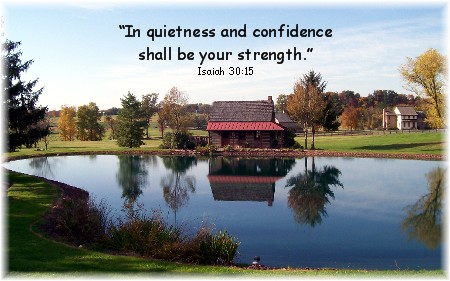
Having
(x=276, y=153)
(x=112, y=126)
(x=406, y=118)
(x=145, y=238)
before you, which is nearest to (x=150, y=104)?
(x=112, y=126)

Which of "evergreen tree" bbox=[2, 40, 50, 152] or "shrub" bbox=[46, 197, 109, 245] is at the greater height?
"evergreen tree" bbox=[2, 40, 50, 152]

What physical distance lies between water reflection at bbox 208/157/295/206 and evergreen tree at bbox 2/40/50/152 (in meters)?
10.9

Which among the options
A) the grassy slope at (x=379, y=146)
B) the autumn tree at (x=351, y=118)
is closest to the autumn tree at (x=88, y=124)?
the grassy slope at (x=379, y=146)

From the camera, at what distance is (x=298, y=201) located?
1902 centimetres

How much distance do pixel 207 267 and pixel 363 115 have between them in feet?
276

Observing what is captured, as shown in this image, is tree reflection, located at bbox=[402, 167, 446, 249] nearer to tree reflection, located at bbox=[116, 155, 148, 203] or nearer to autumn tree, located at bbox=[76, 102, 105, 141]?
tree reflection, located at bbox=[116, 155, 148, 203]

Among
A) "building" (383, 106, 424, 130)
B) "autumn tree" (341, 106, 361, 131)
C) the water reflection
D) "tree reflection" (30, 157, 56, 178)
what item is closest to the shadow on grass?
the water reflection

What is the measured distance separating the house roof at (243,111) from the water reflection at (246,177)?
907cm

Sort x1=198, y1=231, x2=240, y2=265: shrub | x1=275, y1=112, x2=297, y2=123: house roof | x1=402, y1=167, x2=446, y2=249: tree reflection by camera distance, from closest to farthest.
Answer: x1=198, y1=231, x2=240, y2=265: shrub, x1=402, y1=167, x2=446, y2=249: tree reflection, x1=275, y1=112, x2=297, y2=123: house roof

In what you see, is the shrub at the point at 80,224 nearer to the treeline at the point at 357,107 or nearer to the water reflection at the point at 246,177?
the water reflection at the point at 246,177

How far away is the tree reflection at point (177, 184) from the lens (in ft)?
62.4

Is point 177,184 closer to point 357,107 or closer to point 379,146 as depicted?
point 379,146

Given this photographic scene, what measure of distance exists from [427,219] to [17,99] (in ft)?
69.3

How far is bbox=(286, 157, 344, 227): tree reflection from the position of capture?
53.7ft
